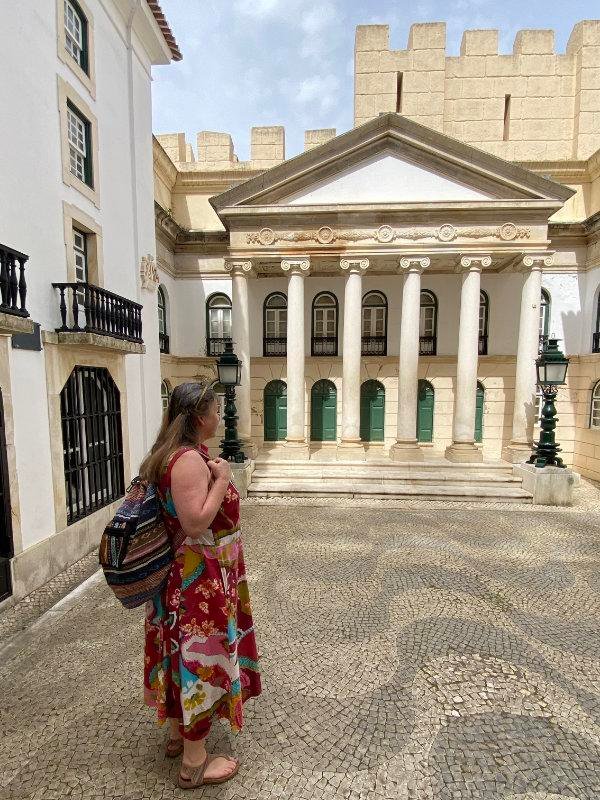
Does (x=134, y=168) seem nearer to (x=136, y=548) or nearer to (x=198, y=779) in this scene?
(x=136, y=548)

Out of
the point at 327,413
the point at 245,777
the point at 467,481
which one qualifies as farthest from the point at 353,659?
the point at 327,413

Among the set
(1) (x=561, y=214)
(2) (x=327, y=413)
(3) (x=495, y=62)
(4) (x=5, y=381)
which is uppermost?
(3) (x=495, y=62)

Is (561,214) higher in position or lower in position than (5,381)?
higher

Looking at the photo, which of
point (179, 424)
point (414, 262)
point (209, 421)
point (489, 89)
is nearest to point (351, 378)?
point (414, 262)

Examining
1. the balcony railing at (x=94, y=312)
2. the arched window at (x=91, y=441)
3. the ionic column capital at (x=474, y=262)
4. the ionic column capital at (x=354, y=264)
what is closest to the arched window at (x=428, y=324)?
the ionic column capital at (x=474, y=262)

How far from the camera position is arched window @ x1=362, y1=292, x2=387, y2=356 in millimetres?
13953

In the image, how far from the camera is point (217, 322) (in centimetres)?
1441

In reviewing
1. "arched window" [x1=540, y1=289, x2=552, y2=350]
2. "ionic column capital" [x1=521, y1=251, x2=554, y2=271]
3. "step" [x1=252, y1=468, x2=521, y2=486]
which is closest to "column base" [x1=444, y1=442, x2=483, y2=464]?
"step" [x1=252, y1=468, x2=521, y2=486]

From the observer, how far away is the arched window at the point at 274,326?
1421 centimetres

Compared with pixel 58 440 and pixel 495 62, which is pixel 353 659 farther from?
pixel 495 62

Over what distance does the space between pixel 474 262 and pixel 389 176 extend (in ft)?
12.2

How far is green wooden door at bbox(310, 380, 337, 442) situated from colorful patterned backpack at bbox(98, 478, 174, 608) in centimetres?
1223

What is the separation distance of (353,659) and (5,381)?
5747mm

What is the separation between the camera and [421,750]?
2859 mm
